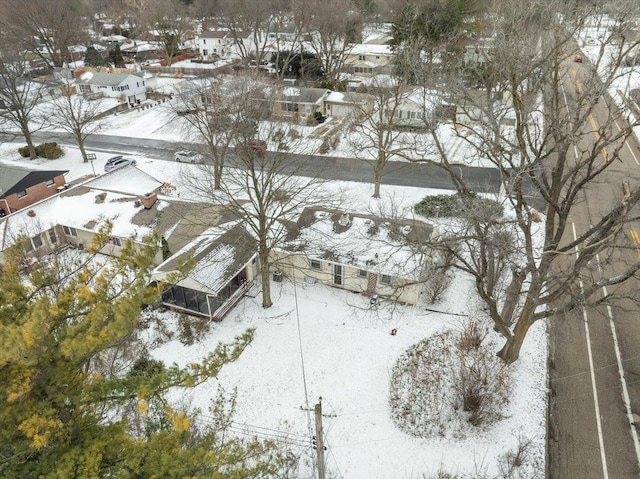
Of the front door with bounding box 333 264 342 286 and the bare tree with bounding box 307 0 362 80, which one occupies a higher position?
the bare tree with bounding box 307 0 362 80

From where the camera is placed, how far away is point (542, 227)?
25906mm

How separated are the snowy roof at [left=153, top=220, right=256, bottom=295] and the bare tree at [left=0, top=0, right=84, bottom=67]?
212 ft

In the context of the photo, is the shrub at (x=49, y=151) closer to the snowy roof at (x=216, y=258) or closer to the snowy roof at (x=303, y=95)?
the snowy roof at (x=303, y=95)

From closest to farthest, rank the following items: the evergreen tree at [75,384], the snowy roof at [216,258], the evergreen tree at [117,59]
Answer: the evergreen tree at [75,384], the snowy roof at [216,258], the evergreen tree at [117,59]

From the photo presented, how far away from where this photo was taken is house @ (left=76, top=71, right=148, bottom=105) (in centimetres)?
5266

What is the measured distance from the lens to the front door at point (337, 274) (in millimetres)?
21250

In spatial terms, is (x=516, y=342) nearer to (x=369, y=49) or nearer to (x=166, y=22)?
(x=369, y=49)

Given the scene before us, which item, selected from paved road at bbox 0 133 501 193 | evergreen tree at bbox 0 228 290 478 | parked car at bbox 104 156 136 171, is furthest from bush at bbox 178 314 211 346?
parked car at bbox 104 156 136 171

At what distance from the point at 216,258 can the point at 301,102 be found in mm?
29706

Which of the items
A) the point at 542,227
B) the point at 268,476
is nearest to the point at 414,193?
the point at 542,227

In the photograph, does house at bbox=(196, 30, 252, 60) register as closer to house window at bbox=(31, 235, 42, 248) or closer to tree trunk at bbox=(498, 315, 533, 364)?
house window at bbox=(31, 235, 42, 248)

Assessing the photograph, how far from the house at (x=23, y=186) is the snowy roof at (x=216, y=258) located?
15.1 metres

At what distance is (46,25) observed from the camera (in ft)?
235

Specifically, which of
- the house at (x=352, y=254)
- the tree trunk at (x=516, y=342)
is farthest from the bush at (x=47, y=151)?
the tree trunk at (x=516, y=342)
